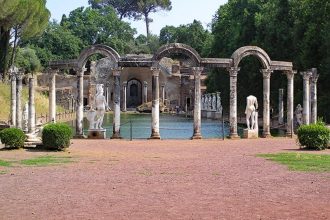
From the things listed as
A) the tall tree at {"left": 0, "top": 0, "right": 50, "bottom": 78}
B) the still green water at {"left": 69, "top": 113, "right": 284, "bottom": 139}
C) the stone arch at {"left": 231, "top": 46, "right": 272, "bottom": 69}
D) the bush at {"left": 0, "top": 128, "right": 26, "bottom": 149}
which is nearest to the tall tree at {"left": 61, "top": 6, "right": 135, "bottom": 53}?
the tall tree at {"left": 0, "top": 0, "right": 50, "bottom": 78}

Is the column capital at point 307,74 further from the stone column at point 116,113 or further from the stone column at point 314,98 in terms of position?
Answer: the stone column at point 116,113

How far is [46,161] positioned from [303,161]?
759 centimetres

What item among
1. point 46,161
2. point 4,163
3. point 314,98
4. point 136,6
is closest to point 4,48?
point 314,98

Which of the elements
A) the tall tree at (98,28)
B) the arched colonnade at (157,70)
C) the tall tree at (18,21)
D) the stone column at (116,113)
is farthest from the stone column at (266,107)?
the tall tree at (98,28)

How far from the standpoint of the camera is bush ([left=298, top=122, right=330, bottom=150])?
66.4ft

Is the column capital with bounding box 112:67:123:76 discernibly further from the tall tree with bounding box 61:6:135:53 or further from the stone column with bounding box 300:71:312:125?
the tall tree with bounding box 61:6:135:53

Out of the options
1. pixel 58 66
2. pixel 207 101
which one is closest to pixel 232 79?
pixel 58 66

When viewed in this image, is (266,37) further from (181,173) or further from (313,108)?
(181,173)

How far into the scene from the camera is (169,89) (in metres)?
80.6

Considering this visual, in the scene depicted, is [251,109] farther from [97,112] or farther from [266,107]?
[97,112]

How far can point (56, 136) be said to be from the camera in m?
19.6

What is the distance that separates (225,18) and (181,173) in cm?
4613

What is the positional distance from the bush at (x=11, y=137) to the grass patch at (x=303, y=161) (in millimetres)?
8370

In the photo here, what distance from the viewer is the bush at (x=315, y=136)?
20250 mm
